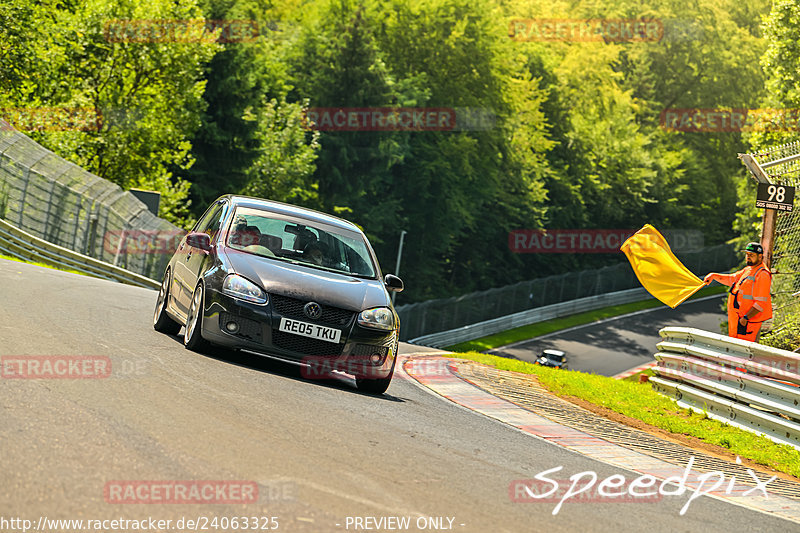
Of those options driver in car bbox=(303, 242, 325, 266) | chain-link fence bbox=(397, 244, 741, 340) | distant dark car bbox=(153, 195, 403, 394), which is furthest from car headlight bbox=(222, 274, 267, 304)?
chain-link fence bbox=(397, 244, 741, 340)

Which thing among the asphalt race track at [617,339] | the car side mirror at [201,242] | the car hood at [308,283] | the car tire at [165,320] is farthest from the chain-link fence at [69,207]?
the asphalt race track at [617,339]

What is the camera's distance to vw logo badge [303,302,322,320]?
31.8 feet

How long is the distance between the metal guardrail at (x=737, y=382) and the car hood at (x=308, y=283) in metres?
4.48

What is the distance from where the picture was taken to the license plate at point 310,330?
9.62 m

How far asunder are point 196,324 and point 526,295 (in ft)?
159

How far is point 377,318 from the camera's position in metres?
10.0

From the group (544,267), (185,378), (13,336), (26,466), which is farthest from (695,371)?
(544,267)

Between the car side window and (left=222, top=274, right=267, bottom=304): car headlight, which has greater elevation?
the car side window

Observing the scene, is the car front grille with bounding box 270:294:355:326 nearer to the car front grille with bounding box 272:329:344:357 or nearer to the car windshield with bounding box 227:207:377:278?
the car front grille with bounding box 272:329:344:357

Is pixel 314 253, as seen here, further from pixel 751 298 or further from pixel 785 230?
pixel 785 230

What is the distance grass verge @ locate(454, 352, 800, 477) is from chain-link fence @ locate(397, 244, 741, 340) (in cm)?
2715

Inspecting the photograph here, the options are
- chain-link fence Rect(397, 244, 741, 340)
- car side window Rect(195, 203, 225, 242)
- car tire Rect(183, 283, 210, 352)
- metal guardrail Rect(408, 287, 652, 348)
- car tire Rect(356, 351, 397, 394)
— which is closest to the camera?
car tire Rect(183, 283, 210, 352)

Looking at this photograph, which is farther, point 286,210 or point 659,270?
point 659,270

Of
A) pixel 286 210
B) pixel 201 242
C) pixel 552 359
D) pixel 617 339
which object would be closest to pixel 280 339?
pixel 201 242
